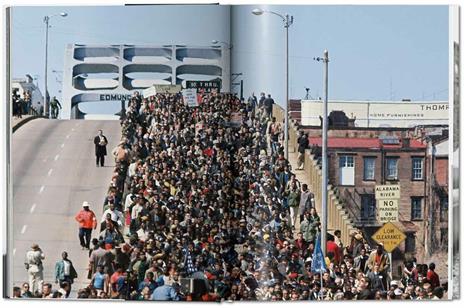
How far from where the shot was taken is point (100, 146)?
71.7ft

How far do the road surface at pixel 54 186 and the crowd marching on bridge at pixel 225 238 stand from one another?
0.14 metres

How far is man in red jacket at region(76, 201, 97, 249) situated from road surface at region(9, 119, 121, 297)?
0.08m

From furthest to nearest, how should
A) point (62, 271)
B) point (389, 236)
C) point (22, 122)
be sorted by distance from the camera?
point (22, 122) → point (389, 236) → point (62, 271)

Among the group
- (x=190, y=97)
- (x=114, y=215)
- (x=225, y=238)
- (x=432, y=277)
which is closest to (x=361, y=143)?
(x=432, y=277)

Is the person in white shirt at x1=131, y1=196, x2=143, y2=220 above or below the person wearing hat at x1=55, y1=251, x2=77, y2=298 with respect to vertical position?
above

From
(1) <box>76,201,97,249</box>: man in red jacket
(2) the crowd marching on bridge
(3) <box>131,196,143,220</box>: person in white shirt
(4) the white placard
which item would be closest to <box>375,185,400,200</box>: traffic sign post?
(2) the crowd marching on bridge

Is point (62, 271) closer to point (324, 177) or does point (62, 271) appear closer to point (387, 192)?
point (324, 177)

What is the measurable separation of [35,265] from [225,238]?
2929mm

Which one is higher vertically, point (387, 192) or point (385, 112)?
point (385, 112)

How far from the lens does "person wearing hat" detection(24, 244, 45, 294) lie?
21.5 m

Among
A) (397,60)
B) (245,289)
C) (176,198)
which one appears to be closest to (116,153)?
(176,198)

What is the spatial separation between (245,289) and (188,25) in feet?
13.4

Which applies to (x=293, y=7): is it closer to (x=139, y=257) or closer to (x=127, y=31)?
(x=127, y=31)

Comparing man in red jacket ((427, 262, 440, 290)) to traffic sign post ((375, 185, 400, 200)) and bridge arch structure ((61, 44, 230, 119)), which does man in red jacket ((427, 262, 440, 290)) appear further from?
bridge arch structure ((61, 44, 230, 119))
